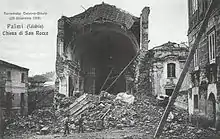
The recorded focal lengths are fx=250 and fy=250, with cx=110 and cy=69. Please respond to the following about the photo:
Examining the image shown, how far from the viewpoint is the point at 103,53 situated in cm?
A: 3097

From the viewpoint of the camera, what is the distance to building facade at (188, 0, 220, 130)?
10.2 meters

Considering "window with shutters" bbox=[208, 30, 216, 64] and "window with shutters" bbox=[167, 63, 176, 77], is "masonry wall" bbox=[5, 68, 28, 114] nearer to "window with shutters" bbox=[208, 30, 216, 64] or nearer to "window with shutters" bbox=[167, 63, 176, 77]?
"window with shutters" bbox=[167, 63, 176, 77]

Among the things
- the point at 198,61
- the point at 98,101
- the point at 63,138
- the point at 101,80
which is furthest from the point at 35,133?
the point at 101,80

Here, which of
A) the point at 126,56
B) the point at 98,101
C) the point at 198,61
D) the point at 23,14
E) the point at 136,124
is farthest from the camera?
the point at 126,56

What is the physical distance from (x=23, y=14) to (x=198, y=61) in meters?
9.04

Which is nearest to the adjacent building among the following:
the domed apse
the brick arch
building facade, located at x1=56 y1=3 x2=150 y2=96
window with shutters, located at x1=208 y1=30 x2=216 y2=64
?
the domed apse

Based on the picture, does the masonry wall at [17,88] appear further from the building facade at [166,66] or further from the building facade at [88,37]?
the building facade at [166,66]

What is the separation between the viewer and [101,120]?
47.6 ft

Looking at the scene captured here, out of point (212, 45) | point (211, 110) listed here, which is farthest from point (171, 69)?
point (212, 45)

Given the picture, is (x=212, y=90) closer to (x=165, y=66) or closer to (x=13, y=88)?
(x=165, y=66)

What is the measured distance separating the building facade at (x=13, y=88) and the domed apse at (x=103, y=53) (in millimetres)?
6509

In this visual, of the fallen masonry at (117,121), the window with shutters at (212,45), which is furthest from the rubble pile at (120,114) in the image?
the window with shutters at (212,45)

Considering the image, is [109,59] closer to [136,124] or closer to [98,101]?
[98,101]

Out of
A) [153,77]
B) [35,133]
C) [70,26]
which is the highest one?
[70,26]
